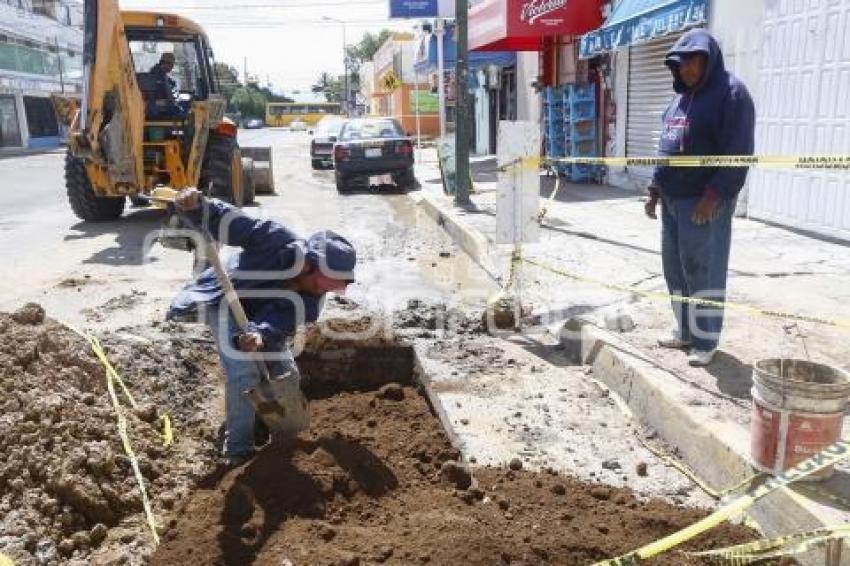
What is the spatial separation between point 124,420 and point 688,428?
295cm

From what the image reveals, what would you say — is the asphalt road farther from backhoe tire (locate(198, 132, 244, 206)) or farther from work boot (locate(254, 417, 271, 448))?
work boot (locate(254, 417, 271, 448))

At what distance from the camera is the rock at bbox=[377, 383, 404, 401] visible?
16.1 feet

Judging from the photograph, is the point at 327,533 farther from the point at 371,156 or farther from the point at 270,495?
the point at 371,156

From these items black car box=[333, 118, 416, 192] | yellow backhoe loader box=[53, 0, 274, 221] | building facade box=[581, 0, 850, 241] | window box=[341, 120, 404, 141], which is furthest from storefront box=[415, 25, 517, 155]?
building facade box=[581, 0, 850, 241]

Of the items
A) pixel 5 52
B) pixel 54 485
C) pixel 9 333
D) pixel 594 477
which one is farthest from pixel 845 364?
pixel 5 52

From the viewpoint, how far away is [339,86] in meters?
117

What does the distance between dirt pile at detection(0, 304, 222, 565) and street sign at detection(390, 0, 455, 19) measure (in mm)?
16688

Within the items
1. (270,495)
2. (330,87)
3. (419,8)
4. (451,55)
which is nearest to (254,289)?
(270,495)

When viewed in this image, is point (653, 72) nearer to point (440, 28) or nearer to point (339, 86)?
point (440, 28)

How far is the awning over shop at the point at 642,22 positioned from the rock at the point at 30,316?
8.73 meters

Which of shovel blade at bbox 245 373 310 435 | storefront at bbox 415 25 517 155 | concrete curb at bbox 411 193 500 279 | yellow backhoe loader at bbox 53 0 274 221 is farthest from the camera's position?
storefront at bbox 415 25 517 155

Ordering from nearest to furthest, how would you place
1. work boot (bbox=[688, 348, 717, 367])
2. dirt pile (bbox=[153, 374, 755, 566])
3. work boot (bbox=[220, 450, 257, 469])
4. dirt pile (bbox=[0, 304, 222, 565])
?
dirt pile (bbox=[153, 374, 755, 566])
dirt pile (bbox=[0, 304, 222, 565])
work boot (bbox=[220, 450, 257, 469])
work boot (bbox=[688, 348, 717, 367])

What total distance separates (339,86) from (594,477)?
118 meters

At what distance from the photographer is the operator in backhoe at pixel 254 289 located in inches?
143
